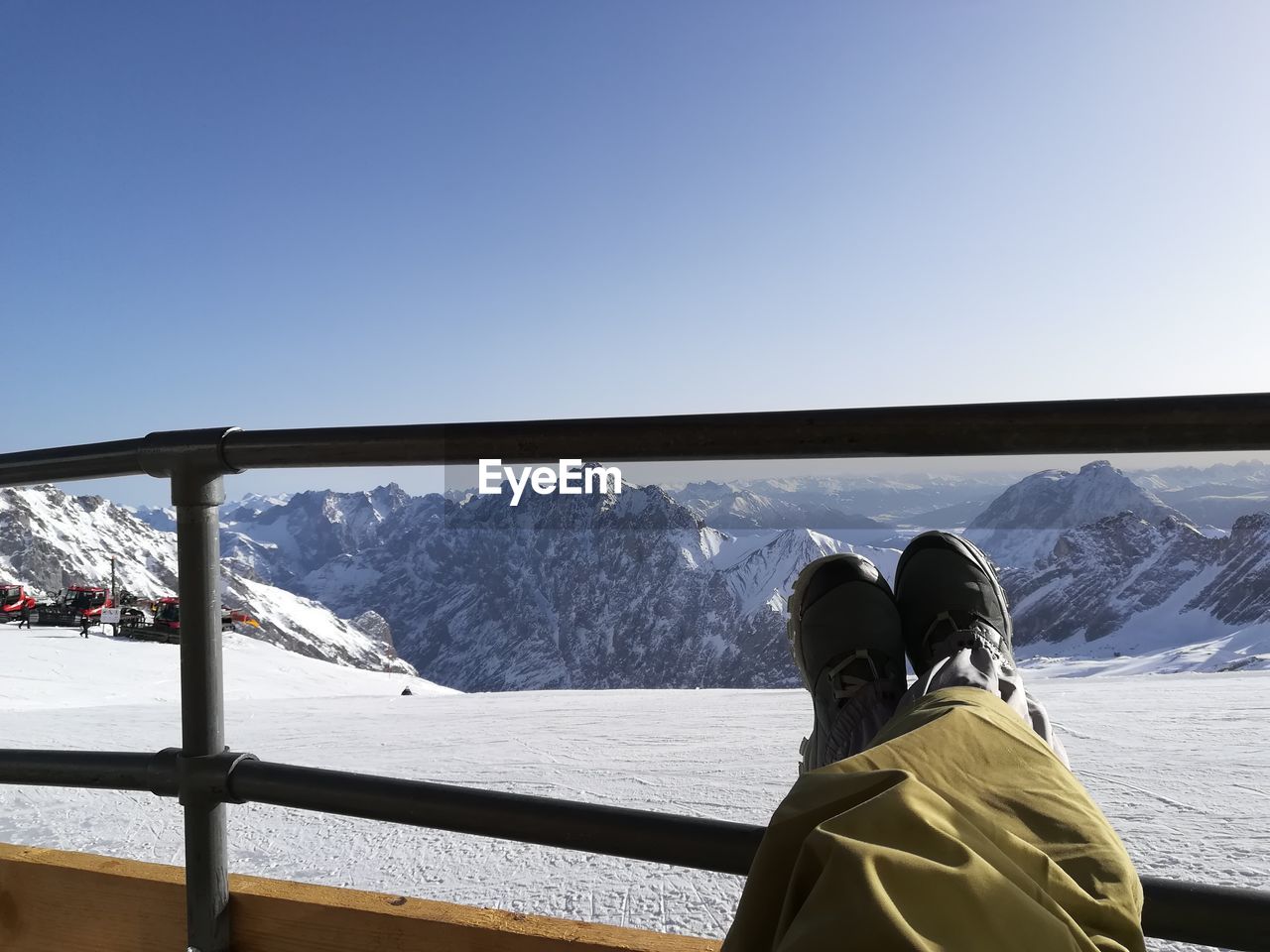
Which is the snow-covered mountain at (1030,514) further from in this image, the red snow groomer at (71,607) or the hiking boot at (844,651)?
the red snow groomer at (71,607)

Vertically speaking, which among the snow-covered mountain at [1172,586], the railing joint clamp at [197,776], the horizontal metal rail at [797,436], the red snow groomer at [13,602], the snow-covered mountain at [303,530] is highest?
the horizontal metal rail at [797,436]

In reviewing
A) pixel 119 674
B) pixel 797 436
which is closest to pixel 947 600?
pixel 797 436

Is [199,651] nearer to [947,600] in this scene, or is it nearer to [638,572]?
[947,600]

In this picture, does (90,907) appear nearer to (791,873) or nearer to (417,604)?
(791,873)

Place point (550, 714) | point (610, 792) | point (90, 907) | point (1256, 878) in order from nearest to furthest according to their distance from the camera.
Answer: point (90, 907)
point (1256, 878)
point (610, 792)
point (550, 714)

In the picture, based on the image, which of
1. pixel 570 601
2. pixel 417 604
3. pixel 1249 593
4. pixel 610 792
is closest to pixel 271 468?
pixel 610 792

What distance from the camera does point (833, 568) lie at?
3.86 feet

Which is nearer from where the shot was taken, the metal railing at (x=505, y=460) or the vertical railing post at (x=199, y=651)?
the metal railing at (x=505, y=460)

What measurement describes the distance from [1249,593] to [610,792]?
24096mm

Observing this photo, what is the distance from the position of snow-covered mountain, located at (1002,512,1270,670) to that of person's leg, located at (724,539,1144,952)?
479 inches

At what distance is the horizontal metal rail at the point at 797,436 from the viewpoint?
50 centimetres

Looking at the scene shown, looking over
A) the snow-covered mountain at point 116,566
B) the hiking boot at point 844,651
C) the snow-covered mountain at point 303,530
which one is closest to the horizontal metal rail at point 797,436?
the hiking boot at point 844,651

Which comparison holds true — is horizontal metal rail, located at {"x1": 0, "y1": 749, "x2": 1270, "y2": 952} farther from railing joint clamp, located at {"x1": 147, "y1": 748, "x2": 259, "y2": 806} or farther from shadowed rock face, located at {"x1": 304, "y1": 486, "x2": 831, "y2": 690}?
shadowed rock face, located at {"x1": 304, "y1": 486, "x2": 831, "y2": 690}

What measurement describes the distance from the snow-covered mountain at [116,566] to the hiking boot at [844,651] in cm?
7648
